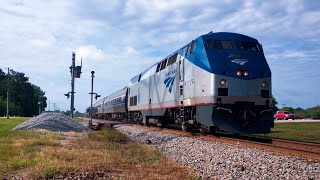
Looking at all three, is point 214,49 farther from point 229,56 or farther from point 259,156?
point 259,156

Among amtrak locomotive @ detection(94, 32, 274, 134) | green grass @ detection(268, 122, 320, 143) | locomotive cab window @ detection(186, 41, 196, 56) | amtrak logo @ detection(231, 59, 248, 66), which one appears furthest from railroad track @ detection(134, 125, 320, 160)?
green grass @ detection(268, 122, 320, 143)

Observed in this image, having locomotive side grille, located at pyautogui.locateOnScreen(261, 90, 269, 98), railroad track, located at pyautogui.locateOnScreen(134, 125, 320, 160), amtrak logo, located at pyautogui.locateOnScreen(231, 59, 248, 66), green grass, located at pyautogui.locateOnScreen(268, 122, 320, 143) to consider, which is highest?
amtrak logo, located at pyautogui.locateOnScreen(231, 59, 248, 66)

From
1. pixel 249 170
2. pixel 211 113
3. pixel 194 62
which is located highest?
pixel 194 62

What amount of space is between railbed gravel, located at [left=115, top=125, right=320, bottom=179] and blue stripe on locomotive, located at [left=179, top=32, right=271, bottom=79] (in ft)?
12.2

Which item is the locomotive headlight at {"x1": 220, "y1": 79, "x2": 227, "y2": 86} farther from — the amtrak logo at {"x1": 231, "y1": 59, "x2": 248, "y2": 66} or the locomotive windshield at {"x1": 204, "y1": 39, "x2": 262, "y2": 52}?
the locomotive windshield at {"x1": 204, "y1": 39, "x2": 262, "y2": 52}

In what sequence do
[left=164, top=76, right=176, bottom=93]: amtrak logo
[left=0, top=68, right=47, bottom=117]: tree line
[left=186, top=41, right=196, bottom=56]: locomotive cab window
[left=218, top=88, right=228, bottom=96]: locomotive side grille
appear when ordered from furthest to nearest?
1. [left=0, top=68, right=47, bottom=117]: tree line
2. [left=164, top=76, right=176, bottom=93]: amtrak logo
3. [left=186, top=41, right=196, bottom=56]: locomotive cab window
4. [left=218, top=88, right=228, bottom=96]: locomotive side grille

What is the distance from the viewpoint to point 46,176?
831 cm

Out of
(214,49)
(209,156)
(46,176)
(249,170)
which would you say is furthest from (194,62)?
(46,176)

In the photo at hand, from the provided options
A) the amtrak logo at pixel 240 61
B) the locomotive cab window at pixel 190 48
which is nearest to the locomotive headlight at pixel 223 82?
the amtrak logo at pixel 240 61

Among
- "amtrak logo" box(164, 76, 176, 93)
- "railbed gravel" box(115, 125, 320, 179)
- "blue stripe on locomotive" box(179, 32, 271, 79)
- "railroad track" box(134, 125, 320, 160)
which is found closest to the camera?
"railbed gravel" box(115, 125, 320, 179)

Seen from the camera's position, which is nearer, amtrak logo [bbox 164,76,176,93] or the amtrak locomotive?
the amtrak locomotive

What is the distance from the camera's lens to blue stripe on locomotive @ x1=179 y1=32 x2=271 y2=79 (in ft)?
54.0

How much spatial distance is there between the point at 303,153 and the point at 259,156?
1.30 metres

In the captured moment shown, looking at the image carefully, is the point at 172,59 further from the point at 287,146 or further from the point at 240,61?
the point at 287,146
